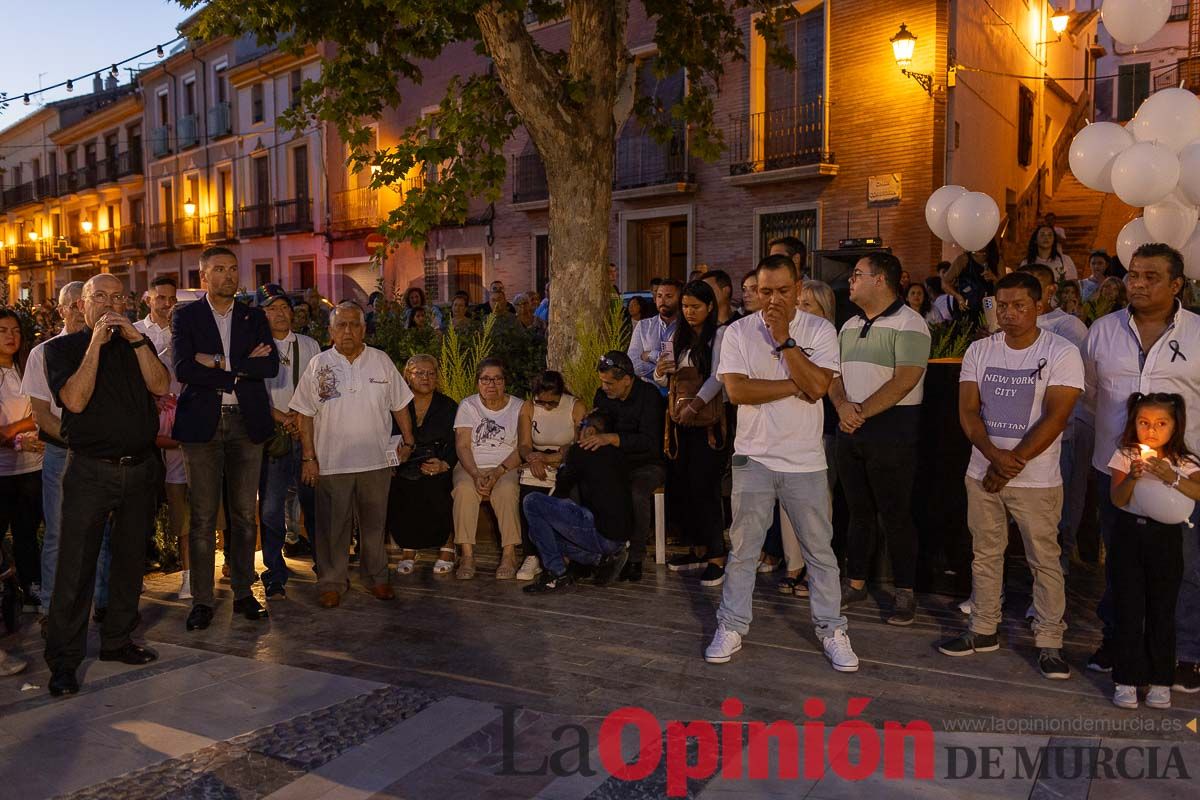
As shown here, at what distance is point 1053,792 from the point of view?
139 inches

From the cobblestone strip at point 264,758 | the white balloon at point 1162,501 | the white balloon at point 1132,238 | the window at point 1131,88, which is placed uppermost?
the window at point 1131,88

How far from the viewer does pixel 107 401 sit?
4.92 metres

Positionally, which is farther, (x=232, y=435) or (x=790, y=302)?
(x=232, y=435)

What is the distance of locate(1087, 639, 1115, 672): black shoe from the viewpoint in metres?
4.71

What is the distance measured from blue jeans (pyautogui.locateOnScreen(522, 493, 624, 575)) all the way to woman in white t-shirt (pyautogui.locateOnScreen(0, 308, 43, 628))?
9.44 ft

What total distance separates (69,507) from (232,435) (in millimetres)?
1096

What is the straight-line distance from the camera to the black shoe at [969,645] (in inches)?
197

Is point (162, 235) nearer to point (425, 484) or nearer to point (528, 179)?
point (528, 179)

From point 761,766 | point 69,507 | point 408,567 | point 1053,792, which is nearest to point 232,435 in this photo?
point 69,507

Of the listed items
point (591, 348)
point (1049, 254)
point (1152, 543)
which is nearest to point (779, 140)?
point (1049, 254)

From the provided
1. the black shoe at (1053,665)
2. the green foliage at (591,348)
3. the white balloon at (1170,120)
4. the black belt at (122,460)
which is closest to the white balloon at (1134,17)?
the white balloon at (1170,120)

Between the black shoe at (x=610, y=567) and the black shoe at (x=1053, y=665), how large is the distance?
2584 millimetres

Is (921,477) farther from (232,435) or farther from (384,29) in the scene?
(384,29)

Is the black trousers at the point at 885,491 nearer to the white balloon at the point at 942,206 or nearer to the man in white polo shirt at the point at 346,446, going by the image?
the man in white polo shirt at the point at 346,446
